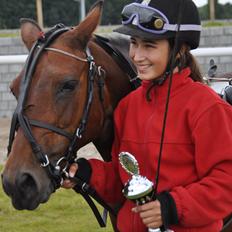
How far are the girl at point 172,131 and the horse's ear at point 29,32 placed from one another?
0.43 m

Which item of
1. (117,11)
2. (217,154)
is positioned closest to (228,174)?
(217,154)

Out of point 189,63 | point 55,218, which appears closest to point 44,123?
point 189,63

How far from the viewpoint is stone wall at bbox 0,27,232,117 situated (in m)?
10.6

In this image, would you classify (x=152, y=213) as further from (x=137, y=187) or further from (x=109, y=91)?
(x=109, y=91)

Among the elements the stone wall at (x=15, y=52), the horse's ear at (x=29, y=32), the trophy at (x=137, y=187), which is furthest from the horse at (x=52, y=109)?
the stone wall at (x=15, y=52)

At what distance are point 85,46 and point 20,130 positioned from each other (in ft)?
1.54

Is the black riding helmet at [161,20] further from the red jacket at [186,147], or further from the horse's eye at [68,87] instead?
the horse's eye at [68,87]

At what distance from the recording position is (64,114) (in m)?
2.45

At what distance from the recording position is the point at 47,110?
7.89 ft

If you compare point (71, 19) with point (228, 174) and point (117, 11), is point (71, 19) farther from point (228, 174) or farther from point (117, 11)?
point (228, 174)

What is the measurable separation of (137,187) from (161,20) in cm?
70

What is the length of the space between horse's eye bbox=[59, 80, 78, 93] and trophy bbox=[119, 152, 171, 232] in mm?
353

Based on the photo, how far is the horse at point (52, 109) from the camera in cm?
235

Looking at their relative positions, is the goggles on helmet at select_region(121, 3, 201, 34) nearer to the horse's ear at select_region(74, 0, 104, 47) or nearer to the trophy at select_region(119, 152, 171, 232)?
the horse's ear at select_region(74, 0, 104, 47)
